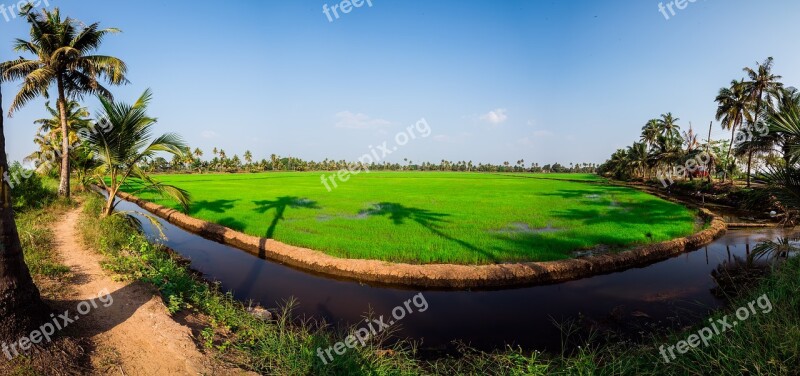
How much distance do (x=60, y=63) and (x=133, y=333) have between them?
59.8 feet

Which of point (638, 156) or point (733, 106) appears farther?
point (638, 156)

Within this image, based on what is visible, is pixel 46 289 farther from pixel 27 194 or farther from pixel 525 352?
pixel 27 194

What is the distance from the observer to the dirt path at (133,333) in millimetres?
3594

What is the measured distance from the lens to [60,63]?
50.3 ft

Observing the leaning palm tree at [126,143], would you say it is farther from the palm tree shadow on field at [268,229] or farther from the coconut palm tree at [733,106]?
the coconut palm tree at [733,106]

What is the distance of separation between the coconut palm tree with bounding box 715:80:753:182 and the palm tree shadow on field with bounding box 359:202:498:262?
3272 cm

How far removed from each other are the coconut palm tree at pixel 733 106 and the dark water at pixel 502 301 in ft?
101

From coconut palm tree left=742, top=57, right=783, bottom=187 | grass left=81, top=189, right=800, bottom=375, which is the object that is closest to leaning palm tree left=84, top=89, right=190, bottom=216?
grass left=81, top=189, right=800, bottom=375

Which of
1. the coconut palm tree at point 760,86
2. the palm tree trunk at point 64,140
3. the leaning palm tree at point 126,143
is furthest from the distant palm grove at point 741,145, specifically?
the palm tree trunk at point 64,140

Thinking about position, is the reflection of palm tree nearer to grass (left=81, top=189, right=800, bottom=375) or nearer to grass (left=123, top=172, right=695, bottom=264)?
grass (left=123, top=172, right=695, bottom=264)

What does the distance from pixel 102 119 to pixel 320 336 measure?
843 cm

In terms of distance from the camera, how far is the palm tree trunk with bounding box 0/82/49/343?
3.18 meters

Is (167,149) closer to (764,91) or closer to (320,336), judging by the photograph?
(320,336)

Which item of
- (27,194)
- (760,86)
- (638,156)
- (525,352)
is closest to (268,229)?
(27,194)
